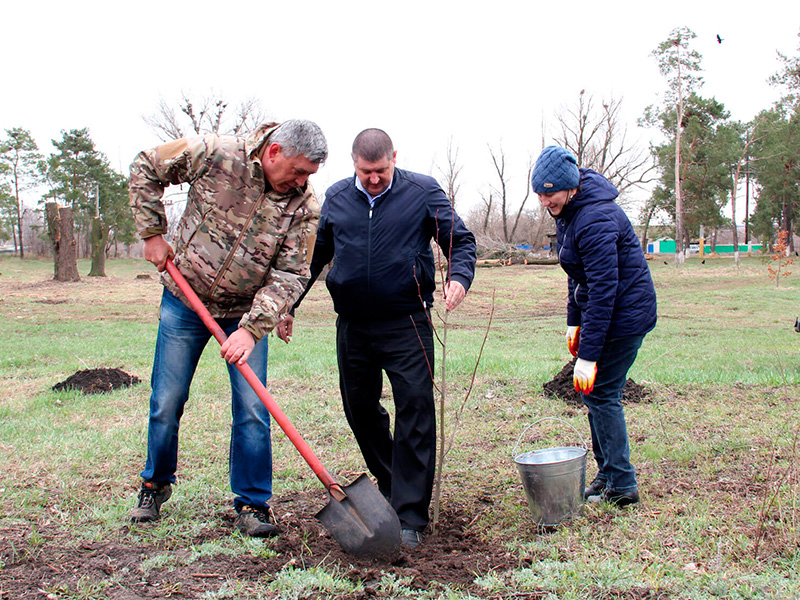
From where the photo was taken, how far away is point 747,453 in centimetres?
458

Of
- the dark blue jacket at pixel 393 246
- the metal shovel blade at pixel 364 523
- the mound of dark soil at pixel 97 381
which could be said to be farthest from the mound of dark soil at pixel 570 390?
the mound of dark soil at pixel 97 381

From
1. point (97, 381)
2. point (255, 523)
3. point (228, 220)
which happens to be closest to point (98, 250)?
point (97, 381)

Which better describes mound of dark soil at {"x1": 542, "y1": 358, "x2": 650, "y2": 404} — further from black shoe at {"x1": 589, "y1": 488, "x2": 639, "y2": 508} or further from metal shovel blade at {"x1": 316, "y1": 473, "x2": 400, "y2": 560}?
metal shovel blade at {"x1": 316, "y1": 473, "x2": 400, "y2": 560}

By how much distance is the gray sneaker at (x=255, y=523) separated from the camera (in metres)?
3.45

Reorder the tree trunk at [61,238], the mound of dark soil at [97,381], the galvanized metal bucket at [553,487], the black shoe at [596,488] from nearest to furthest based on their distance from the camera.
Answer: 1. the galvanized metal bucket at [553,487]
2. the black shoe at [596,488]
3. the mound of dark soil at [97,381]
4. the tree trunk at [61,238]

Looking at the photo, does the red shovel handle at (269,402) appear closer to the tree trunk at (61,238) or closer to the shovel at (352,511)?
the shovel at (352,511)

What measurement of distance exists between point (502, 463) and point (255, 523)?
76.3 inches

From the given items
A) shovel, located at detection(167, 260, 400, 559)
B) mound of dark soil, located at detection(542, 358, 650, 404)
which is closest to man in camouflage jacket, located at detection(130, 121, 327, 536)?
shovel, located at detection(167, 260, 400, 559)

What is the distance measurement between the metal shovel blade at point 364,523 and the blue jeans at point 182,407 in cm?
49

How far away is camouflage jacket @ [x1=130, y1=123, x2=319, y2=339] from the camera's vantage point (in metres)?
3.45

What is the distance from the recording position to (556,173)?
3.68 m

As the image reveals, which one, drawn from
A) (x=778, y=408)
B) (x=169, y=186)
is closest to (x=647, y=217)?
(x=778, y=408)

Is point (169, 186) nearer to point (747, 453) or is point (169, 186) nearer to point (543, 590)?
point (543, 590)

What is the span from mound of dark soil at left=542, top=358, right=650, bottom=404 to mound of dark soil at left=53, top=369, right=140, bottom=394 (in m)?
4.40
